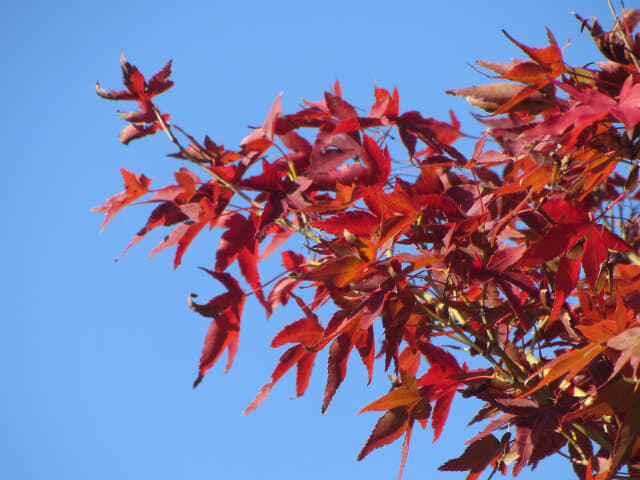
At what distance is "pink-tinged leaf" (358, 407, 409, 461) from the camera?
72 cm

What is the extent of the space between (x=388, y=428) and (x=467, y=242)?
0.22 meters

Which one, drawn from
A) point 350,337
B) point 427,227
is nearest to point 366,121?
point 427,227

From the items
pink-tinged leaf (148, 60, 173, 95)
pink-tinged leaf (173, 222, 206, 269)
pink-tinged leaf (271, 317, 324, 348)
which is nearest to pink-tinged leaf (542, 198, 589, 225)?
pink-tinged leaf (271, 317, 324, 348)

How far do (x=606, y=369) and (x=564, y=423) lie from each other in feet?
0.25

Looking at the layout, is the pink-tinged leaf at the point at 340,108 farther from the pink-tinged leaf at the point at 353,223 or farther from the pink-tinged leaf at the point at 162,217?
the pink-tinged leaf at the point at 162,217

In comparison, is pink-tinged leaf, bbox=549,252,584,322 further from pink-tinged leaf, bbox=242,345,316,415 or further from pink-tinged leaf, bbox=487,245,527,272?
pink-tinged leaf, bbox=242,345,316,415

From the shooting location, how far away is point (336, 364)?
29.3 inches

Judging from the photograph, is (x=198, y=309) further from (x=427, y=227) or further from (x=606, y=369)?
(x=606, y=369)

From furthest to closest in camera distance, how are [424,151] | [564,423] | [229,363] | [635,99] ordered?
[424,151]
[229,363]
[564,423]
[635,99]

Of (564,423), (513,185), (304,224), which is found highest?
(304,224)

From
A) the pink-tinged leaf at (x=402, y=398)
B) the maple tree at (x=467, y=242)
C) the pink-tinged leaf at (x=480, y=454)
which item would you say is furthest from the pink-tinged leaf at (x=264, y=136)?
the pink-tinged leaf at (x=480, y=454)

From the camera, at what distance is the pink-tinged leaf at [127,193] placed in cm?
91

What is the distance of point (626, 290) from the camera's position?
732 mm

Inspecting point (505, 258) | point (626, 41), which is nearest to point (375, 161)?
point (505, 258)
